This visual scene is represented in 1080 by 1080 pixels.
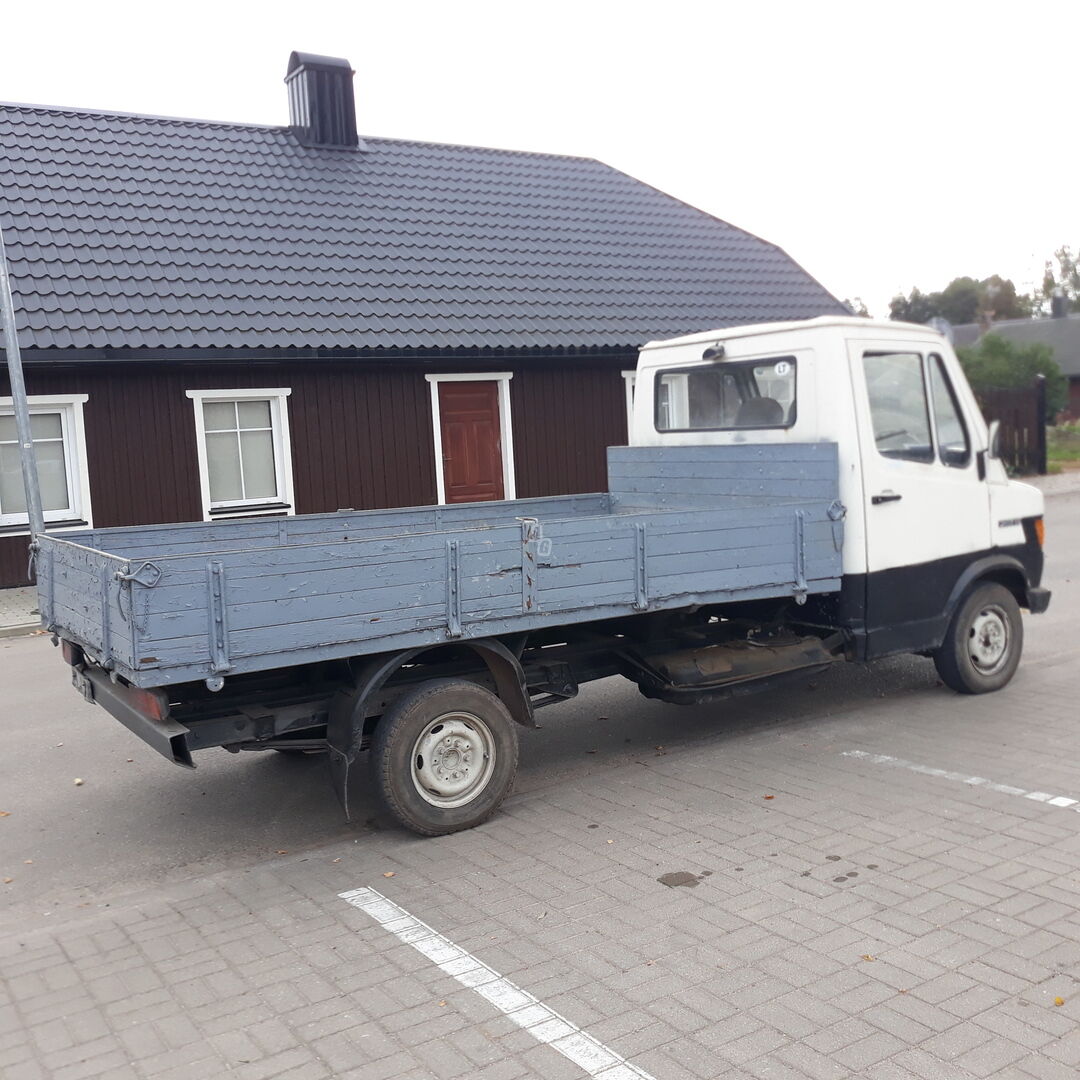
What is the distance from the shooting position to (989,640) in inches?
306

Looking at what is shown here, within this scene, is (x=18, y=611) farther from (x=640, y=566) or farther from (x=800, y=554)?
(x=800, y=554)

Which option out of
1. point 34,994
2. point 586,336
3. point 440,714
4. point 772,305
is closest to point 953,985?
point 440,714

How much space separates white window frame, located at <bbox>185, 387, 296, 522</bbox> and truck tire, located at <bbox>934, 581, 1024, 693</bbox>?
379 inches

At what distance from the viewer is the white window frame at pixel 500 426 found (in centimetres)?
1630

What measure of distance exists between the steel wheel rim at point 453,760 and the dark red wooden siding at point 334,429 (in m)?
9.91

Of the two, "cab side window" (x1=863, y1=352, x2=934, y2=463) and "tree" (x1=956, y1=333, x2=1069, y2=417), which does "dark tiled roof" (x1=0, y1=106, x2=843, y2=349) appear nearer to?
"cab side window" (x1=863, y1=352, x2=934, y2=463)

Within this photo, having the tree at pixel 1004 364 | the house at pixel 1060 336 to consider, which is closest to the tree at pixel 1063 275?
the house at pixel 1060 336

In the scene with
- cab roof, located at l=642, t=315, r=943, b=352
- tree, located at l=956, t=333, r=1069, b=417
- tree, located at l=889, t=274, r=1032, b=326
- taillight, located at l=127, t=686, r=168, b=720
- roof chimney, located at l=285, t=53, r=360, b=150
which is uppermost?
tree, located at l=889, t=274, r=1032, b=326

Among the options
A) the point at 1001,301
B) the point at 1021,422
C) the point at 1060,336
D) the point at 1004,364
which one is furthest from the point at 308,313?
the point at 1001,301

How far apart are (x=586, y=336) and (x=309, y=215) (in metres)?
4.32

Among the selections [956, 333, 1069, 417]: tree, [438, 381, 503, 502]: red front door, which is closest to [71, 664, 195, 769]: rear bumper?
[438, 381, 503, 502]: red front door

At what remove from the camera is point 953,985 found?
394 centimetres

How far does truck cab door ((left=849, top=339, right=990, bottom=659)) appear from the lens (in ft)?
22.7

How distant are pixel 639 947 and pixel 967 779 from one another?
256cm
